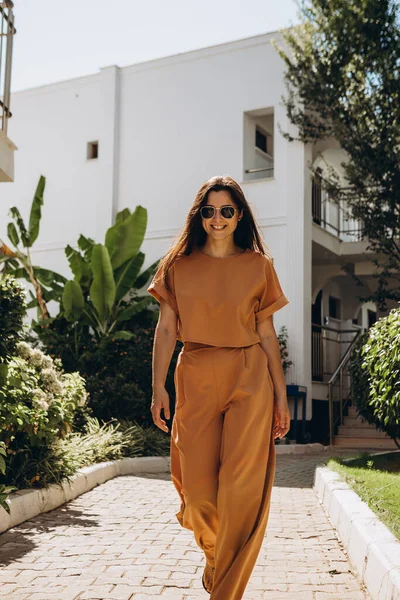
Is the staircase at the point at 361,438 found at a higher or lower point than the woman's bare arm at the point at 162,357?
lower

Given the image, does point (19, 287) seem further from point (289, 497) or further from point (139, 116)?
point (139, 116)

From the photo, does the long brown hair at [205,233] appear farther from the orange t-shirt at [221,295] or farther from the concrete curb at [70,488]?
the concrete curb at [70,488]

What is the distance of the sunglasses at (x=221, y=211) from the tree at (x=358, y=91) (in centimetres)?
1175

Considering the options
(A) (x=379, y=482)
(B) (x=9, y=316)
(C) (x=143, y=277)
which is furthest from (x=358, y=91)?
(B) (x=9, y=316)

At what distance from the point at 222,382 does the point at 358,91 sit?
1291 centimetres

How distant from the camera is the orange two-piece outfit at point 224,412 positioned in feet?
11.5

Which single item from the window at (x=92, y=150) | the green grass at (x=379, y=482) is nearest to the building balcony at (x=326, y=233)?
the window at (x=92, y=150)

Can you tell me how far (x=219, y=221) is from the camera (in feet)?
12.7

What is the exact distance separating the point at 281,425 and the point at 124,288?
39.7ft

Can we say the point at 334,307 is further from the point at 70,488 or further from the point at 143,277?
the point at 70,488

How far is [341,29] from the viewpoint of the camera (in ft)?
49.0

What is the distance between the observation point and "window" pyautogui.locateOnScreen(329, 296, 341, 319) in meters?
22.4

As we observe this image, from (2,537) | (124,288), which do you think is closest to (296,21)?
(124,288)

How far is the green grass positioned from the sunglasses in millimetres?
2235
